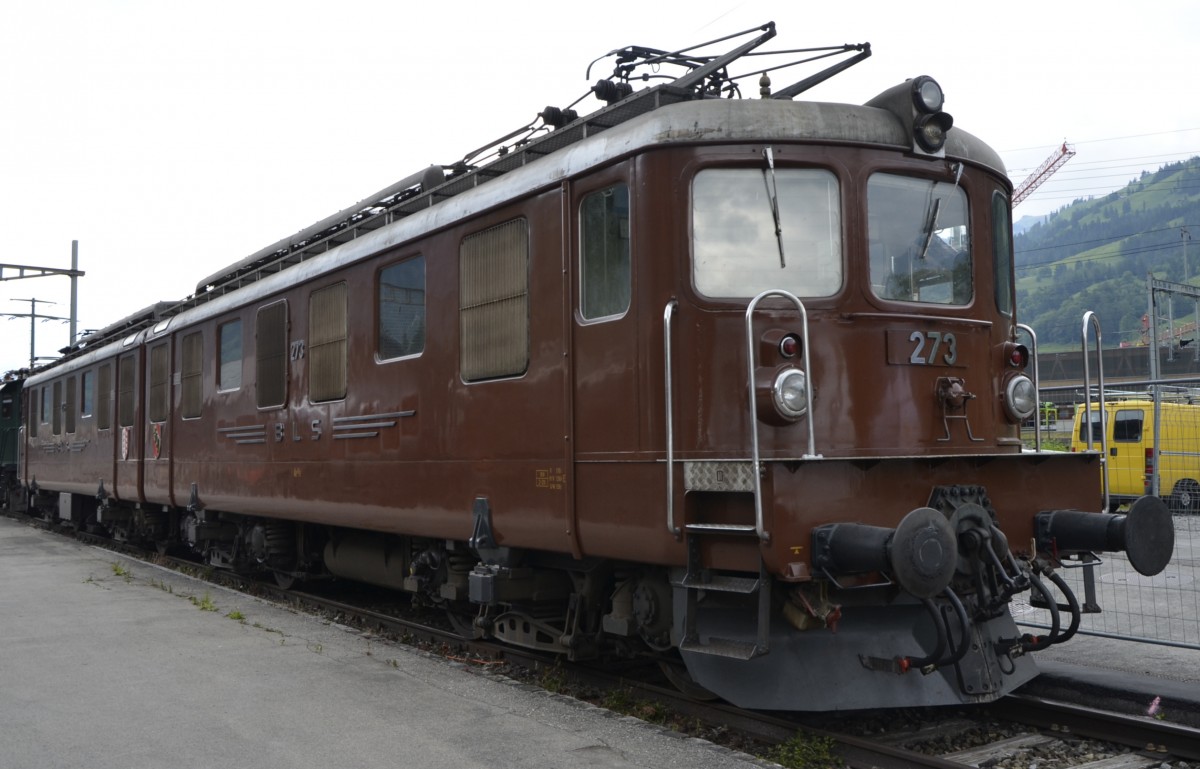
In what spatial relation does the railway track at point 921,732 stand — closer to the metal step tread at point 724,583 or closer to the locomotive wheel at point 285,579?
the metal step tread at point 724,583

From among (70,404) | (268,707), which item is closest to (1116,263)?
(70,404)

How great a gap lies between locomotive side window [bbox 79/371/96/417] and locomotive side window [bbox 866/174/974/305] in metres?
15.1

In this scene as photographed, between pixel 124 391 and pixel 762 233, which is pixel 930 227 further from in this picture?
pixel 124 391

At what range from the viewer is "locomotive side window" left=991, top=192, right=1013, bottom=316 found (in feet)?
21.6

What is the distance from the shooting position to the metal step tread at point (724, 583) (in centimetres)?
531

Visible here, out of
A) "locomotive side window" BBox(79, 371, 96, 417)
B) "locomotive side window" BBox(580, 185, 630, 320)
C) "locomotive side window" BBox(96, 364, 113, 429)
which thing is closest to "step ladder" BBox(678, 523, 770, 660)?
"locomotive side window" BBox(580, 185, 630, 320)

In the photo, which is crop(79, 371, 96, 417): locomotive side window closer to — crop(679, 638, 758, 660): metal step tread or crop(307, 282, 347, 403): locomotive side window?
crop(307, 282, 347, 403): locomotive side window

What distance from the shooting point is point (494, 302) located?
7.24m

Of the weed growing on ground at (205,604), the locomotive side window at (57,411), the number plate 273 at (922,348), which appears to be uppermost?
the locomotive side window at (57,411)

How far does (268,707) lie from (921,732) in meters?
3.72

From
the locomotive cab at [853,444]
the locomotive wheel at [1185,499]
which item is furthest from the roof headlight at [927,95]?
the locomotive wheel at [1185,499]

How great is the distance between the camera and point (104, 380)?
55.7 feet

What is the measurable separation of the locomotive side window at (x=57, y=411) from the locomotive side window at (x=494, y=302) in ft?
50.1

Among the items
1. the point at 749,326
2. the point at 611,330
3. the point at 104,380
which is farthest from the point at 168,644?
the point at 104,380
